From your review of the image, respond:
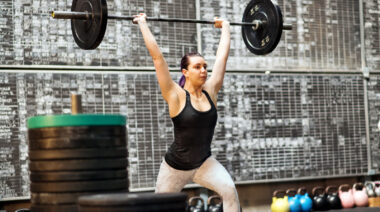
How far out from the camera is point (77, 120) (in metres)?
2.75

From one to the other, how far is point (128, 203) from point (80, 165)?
0.37 meters

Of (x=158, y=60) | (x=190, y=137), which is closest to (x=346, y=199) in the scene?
(x=190, y=137)

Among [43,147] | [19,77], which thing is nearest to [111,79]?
[19,77]

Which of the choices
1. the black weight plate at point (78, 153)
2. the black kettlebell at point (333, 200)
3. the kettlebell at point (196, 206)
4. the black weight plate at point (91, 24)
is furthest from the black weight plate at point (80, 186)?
the black kettlebell at point (333, 200)

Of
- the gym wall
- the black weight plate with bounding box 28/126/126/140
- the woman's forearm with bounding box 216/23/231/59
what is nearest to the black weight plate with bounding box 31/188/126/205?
the black weight plate with bounding box 28/126/126/140

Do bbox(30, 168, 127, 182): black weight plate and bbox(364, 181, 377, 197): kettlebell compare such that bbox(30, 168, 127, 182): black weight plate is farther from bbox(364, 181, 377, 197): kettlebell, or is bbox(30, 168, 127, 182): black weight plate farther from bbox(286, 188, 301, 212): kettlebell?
bbox(364, 181, 377, 197): kettlebell

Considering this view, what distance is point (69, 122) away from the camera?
109 inches

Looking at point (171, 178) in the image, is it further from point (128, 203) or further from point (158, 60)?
point (128, 203)

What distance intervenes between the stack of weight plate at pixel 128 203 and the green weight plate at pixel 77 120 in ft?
1.18

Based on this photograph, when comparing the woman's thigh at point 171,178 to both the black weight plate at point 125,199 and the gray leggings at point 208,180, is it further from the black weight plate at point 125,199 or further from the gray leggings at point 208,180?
the black weight plate at point 125,199

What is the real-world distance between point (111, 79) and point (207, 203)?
1337 mm

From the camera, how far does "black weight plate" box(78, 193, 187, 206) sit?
2453 mm

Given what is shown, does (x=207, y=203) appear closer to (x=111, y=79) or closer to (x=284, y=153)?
(x=284, y=153)

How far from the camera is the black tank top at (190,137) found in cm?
396
